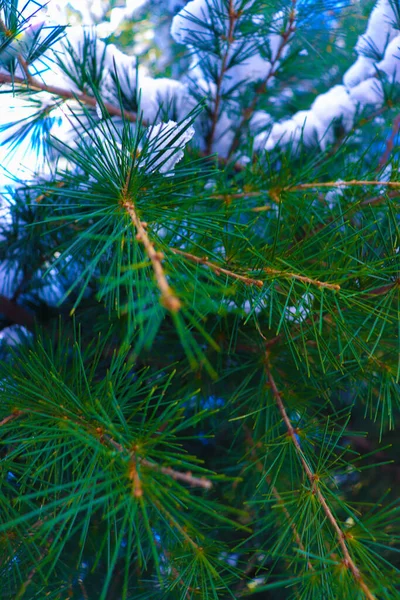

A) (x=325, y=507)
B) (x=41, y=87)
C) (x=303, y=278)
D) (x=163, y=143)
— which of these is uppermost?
(x=41, y=87)

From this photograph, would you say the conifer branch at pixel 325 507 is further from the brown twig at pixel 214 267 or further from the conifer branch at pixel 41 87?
the conifer branch at pixel 41 87

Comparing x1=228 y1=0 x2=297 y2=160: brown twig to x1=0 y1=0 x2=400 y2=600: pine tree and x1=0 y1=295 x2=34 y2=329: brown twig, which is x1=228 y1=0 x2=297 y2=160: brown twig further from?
x1=0 y1=295 x2=34 y2=329: brown twig

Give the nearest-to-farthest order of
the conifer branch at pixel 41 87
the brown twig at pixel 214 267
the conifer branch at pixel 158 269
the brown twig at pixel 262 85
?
the conifer branch at pixel 158 269 → the brown twig at pixel 214 267 → the conifer branch at pixel 41 87 → the brown twig at pixel 262 85

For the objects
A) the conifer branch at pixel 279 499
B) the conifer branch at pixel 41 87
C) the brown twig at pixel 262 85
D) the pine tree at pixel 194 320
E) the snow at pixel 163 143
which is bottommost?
the conifer branch at pixel 279 499

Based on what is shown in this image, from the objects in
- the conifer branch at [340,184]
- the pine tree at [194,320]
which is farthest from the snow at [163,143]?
the conifer branch at [340,184]

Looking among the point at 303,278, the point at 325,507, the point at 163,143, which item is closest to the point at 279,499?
the point at 325,507

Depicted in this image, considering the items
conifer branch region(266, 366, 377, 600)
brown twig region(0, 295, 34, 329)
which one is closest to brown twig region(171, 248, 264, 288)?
conifer branch region(266, 366, 377, 600)

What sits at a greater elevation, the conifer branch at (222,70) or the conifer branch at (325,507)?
the conifer branch at (222,70)

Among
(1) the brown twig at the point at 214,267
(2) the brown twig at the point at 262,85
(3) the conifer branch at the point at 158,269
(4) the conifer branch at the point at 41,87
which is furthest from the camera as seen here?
(2) the brown twig at the point at 262,85

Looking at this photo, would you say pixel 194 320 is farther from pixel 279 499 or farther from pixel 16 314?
pixel 16 314
